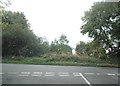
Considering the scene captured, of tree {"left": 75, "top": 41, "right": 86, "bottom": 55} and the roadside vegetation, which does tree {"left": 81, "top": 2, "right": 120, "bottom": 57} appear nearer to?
the roadside vegetation

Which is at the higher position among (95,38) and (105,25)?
(105,25)

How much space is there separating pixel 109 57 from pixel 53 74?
64.5 ft

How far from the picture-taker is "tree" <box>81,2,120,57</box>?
119 feet

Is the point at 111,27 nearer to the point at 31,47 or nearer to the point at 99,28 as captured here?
the point at 99,28

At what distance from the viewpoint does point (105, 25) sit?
120 ft

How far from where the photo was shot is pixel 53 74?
1839cm

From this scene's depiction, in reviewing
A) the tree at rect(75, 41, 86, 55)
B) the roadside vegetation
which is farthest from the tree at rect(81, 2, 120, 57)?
the tree at rect(75, 41, 86, 55)

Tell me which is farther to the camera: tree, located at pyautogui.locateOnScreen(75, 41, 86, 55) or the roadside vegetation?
tree, located at pyautogui.locateOnScreen(75, 41, 86, 55)

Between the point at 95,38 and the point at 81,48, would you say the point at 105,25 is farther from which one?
the point at 81,48

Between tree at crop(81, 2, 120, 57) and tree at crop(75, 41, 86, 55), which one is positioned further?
tree at crop(75, 41, 86, 55)

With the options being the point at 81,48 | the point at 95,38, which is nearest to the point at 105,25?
the point at 95,38

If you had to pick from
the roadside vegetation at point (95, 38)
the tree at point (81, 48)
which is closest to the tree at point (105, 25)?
the roadside vegetation at point (95, 38)

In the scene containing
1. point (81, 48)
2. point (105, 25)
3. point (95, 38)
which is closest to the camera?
point (105, 25)

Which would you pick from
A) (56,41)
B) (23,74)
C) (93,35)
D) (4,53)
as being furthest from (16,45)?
(56,41)
